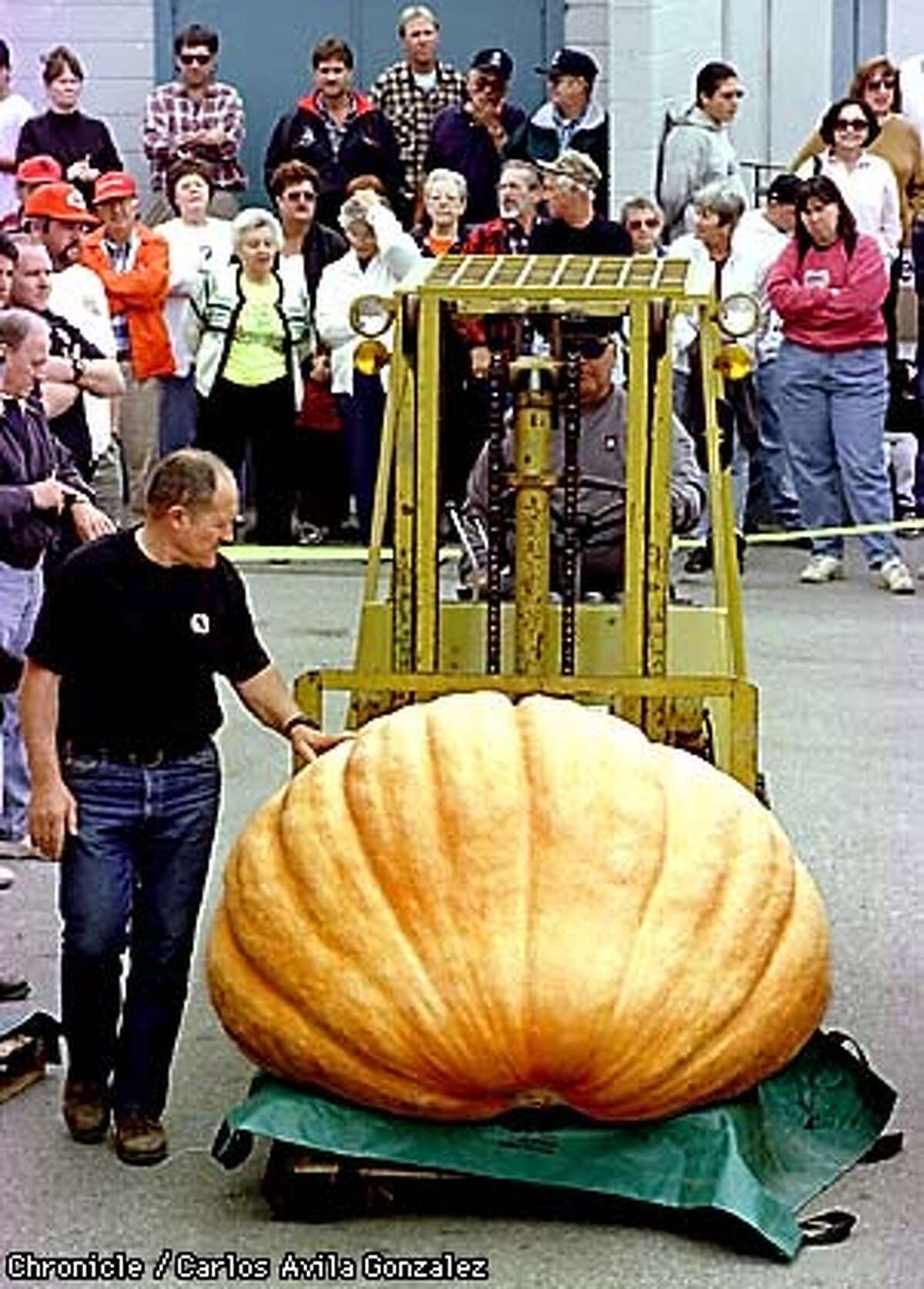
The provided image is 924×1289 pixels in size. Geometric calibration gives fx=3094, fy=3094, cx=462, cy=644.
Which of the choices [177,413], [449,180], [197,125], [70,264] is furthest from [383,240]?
[197,125]

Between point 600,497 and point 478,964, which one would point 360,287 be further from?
point 478,964

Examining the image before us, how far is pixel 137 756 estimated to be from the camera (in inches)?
287

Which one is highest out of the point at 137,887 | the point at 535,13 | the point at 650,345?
the point at 535,13

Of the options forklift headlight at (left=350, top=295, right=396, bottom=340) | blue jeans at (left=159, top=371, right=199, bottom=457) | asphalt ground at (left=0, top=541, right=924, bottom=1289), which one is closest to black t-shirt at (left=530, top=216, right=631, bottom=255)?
blue jeans at (left=159, top=371, right=199, bottom=457)

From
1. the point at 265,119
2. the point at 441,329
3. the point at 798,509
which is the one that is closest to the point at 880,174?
the point at 798,509

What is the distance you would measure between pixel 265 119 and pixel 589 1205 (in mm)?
13630

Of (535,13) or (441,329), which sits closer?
(441,329)

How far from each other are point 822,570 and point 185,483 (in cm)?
937

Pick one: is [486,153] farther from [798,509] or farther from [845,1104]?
[845,1104]

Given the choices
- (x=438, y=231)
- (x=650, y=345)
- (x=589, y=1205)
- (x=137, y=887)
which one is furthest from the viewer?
(x=438, y=231)

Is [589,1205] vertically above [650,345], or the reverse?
[650,345]

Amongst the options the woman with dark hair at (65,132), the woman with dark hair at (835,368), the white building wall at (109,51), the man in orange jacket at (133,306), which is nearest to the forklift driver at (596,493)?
the woman with dark hair at (835,368)

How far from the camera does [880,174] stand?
17531mm

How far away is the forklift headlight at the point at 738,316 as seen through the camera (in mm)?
8875
